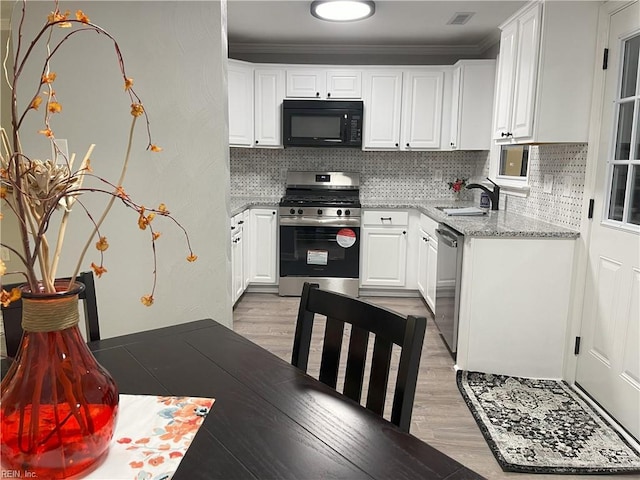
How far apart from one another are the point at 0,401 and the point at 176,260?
5.18ft

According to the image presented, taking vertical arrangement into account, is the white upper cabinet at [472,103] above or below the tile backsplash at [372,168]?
above

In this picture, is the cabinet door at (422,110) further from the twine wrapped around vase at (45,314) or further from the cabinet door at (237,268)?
the twine wrapped around vase at (45,314)

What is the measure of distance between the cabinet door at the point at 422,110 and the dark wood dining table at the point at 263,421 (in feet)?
12.0

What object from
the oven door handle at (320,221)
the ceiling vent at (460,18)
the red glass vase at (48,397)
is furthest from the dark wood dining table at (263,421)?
the ceiling vent at (460,18)

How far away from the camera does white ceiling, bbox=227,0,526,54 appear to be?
140 inches

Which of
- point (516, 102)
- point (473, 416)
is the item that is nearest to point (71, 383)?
point (473, 416)

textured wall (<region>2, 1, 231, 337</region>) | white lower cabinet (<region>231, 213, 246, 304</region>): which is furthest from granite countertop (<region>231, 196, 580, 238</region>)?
textured wall (<region>2, 1, 231, 337</region>)

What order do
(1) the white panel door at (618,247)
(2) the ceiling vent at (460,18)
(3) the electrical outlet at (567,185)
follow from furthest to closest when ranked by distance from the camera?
(2) the ceiling vent at (460,18)
(3) the electrical outlet at (567,185)
(1) the white panel door at (618,247)

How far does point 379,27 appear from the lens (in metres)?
4.13

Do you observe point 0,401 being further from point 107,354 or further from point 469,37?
point 469,37

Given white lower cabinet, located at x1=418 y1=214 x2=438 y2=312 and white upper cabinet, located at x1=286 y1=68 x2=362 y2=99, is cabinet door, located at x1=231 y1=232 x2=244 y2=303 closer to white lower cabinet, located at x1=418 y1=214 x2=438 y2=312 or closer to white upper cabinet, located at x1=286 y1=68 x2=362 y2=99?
white upper cabinet, located at x1=286 y1=68 x2=362 y2=99

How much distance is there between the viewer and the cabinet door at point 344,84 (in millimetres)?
4543

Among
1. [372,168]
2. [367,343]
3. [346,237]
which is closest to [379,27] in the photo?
[372,168]

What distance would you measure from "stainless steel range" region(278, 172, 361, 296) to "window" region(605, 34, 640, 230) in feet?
7.51
